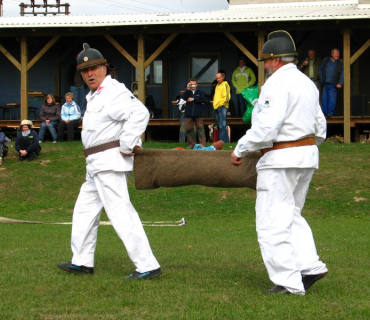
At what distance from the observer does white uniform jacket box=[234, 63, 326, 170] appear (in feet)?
21.6

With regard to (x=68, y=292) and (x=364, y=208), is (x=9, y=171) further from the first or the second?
(x=68, y=292)

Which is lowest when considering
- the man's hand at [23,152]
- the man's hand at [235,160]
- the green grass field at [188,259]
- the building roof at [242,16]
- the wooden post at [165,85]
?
the green grass field at [188,259]

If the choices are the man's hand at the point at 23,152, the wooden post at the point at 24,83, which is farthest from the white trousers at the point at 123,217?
the wooden post at the point at 24,83

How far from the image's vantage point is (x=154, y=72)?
29016 millimetres

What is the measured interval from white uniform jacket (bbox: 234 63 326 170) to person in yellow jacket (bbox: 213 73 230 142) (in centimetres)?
1577

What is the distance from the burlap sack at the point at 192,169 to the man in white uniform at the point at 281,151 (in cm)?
59

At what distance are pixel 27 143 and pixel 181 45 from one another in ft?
28.8

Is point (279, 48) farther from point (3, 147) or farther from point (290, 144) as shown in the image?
point (3, 147)

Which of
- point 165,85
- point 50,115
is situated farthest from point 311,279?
point 165,85

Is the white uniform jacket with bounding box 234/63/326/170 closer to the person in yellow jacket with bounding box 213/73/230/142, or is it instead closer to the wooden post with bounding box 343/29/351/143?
the person in yellow jacket with bounding box 213/73/230/142

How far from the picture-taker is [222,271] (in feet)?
25.9

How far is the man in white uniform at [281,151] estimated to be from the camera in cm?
661

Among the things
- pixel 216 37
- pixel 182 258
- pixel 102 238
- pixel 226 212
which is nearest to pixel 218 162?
pixel 182 258

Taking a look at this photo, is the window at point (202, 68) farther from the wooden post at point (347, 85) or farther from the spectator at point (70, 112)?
the wooden post at point (347, 85)
